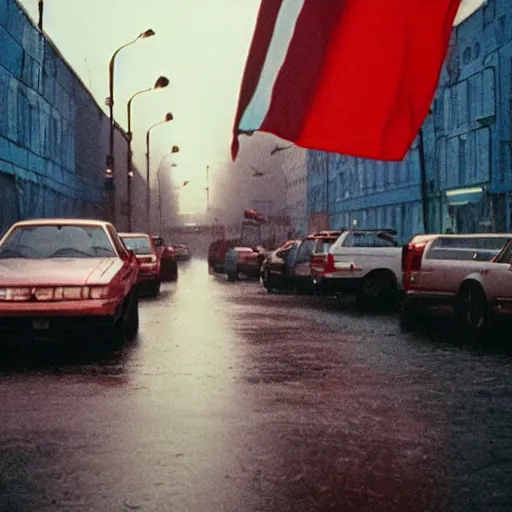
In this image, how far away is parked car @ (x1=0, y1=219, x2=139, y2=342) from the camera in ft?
34.2

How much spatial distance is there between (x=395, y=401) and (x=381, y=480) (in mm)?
2754

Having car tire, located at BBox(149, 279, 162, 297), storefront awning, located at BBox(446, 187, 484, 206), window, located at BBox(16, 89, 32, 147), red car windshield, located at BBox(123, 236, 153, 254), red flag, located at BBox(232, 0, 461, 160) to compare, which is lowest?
car tire, located at BBox(149, 279, 162, 297)

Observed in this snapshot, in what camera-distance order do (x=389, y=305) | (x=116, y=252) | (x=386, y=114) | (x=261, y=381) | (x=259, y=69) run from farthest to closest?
(x=389, y=305) → (x=116, y=252) → (x=261, y=381) → (x=386, y=114) → (x=259, y=69)

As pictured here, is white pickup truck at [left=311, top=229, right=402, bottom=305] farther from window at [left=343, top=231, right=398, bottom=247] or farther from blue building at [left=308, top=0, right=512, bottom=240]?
blue building at [left=308, top=0, right=512, bottom=240]

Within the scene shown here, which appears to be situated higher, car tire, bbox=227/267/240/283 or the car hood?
the car hood

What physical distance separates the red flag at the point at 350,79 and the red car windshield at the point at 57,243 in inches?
348

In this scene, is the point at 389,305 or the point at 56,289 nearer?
the point at 56,289

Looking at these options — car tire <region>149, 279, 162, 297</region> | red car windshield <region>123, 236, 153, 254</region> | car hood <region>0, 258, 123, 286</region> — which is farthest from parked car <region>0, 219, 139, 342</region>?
red car windshield <region>123, 236, 153, 254</region>

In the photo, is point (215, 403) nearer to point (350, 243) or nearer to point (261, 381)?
point (261, 381)

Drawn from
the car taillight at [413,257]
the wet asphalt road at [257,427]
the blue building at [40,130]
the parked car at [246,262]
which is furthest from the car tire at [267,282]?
the wet asphalt road at [257,427]

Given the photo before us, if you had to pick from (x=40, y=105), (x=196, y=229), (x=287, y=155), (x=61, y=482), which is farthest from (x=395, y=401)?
(x=196, y=229)

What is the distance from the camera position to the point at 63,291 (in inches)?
415

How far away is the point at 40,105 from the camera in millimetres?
43594

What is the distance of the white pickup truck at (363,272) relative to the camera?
1936 cm
